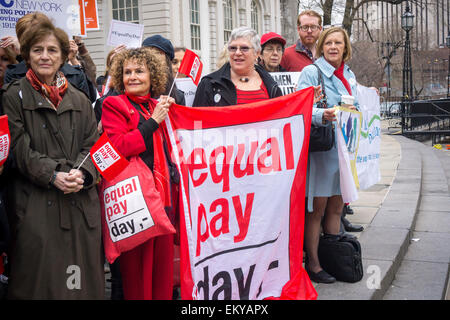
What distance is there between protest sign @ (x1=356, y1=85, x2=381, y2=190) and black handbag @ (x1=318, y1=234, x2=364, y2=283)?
616mm

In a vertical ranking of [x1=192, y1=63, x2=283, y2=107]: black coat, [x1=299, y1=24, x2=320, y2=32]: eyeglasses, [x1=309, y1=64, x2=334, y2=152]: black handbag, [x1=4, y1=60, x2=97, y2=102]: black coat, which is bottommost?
[x1=309, y1=64, x2=334, y2=152]: black handbag

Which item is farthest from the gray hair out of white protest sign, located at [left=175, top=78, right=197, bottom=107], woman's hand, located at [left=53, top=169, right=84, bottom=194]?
woman's hand, located at [left=53, top=169, right=84, bottom=194]

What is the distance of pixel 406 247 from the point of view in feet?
18.6

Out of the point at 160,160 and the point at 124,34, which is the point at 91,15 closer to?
the point at 124,34

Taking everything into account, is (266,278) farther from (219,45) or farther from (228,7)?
(228,7)

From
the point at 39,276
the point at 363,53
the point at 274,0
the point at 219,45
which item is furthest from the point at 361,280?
the point at 363,53

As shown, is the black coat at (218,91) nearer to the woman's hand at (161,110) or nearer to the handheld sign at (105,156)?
the woman's hand at (161,110)

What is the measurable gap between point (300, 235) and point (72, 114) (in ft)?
5.99

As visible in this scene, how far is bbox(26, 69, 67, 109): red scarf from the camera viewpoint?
127 inches

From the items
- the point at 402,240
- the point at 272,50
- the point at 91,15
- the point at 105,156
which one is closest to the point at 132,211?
the point at 105,156

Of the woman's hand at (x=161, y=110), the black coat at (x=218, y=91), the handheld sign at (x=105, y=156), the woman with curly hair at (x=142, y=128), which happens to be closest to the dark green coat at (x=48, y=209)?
the handheld sign at (x=105, y=156)

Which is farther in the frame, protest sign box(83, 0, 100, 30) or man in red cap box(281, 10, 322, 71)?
protest sign box(83, 0, 100, 30)

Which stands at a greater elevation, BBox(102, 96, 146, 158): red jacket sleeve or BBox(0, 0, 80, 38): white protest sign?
BBox(0, 0, 80, 38): white protest sign

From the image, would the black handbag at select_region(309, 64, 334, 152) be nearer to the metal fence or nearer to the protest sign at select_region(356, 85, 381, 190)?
the protest sign at select_region(356, 85, 381, 190)
